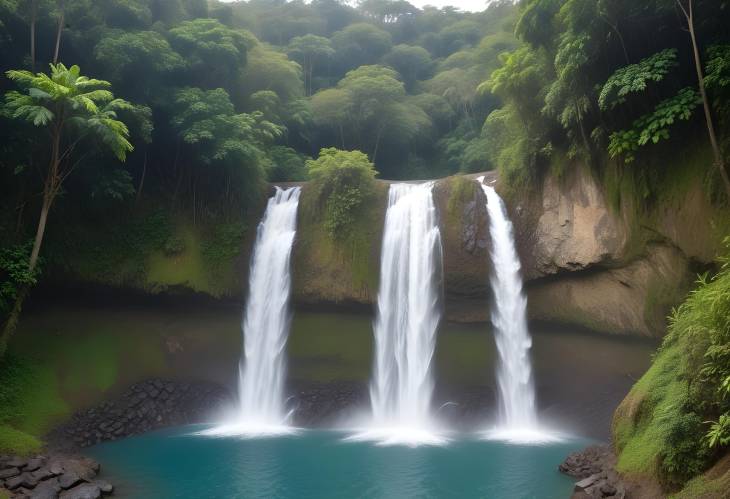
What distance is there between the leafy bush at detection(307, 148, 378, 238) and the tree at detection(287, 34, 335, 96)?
54.6 feet

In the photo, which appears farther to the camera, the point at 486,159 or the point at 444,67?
the point at 444,67

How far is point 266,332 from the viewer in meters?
15.9

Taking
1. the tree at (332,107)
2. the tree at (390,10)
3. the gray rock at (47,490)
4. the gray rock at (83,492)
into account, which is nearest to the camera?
the gray rock at (47,490)

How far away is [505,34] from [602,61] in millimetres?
16555

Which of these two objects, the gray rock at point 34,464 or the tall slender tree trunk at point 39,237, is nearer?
the gray rock at point 34,464

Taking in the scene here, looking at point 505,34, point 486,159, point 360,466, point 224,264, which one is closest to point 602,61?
point 360,466

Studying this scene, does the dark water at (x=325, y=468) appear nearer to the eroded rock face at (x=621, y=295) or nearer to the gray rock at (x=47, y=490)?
the gray rock at (x=47, y=490)

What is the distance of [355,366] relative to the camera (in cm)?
1571

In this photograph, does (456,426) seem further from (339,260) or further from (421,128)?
(421,128)

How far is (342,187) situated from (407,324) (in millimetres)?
4876

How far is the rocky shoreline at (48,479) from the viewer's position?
353 inches

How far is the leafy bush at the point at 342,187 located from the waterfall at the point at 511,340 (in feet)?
14.4

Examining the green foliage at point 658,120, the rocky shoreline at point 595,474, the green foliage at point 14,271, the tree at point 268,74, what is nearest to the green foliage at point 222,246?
the green foliage at point 14,271

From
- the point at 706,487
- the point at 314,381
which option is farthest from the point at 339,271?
the point at 706,487
